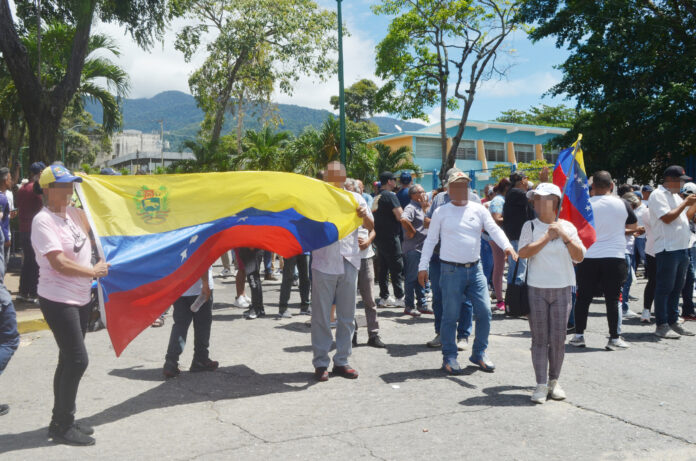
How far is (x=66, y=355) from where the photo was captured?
177 inches

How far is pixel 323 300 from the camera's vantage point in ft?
20.1

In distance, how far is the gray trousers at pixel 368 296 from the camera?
7.36 metres

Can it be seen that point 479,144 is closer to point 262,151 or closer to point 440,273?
point 262,151

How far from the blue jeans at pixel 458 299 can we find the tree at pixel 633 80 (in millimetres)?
18519

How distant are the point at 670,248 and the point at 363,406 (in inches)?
197

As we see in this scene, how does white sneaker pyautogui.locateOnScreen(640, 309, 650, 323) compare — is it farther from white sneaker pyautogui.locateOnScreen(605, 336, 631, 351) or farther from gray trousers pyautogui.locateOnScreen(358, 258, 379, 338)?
gray trousers pyautogui.locateOnScreen(358, 258, 379, 338)

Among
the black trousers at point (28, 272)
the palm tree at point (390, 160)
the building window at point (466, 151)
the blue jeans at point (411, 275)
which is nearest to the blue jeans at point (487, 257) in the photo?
the blue jeans at point (411, 275)

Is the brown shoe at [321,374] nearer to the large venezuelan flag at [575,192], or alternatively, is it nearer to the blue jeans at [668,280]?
the large venezuelan flag at [575,192]

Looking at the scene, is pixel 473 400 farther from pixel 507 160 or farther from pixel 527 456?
pixel 507 160

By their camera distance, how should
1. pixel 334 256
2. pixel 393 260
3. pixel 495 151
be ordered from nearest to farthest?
pixel 334 256
pixel 393 260
pixel 495 151

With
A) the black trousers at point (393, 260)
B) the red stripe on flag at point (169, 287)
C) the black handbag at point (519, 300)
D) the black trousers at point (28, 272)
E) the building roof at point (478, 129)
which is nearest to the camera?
the red stripe on flag at point (169, 287)

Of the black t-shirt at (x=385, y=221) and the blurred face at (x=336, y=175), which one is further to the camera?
the black t-shirt at (x=385, y=221)

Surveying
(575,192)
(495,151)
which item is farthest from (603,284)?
(495,151)

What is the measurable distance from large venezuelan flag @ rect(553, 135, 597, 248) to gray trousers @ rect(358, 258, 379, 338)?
239 cm
